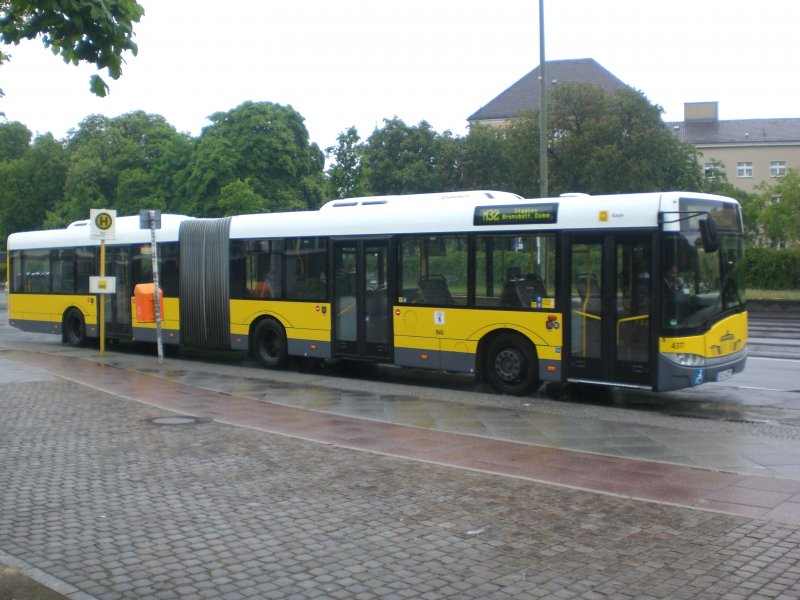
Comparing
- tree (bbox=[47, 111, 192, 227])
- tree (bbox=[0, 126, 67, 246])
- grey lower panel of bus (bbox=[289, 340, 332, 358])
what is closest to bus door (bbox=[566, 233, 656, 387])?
grey lower panel of bus (bbox=[289, 340, 332, 358])

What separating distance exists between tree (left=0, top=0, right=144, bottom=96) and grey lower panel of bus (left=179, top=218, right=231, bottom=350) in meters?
11.8

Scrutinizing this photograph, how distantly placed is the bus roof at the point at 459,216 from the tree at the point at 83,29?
25.5 feet

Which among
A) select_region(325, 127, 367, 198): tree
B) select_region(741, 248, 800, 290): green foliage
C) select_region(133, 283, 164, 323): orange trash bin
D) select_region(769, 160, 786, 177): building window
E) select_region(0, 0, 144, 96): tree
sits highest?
select_region(769, 160, 786, 177): building window

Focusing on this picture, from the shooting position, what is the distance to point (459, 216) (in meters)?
14.5

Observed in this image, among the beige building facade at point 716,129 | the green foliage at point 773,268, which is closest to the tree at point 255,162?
the green foliage at point 773,268

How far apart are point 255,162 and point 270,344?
119 feet

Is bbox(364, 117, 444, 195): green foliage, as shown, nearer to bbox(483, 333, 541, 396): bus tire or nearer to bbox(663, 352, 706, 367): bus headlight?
bbox(483, 333, 541, 396): bus tire

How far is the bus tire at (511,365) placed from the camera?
13.6 metres

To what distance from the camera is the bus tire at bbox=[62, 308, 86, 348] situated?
22.2m

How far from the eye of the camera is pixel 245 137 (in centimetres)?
5278

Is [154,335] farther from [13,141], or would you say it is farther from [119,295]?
[13,141]

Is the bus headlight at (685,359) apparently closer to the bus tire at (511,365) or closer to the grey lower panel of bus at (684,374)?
the grey lower panel of bus at (684,374)

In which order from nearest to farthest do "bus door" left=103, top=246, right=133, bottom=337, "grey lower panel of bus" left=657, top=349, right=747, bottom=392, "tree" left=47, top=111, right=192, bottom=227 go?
1. "grey lower panel of bus" left=657, top=349, right=747, bottom=392
2. "bus door" left=103, top=246, right=133, bottom=337
3. "tree" left=47, top=111, right=192, bottom=227

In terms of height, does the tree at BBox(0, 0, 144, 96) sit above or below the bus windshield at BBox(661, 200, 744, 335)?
above
